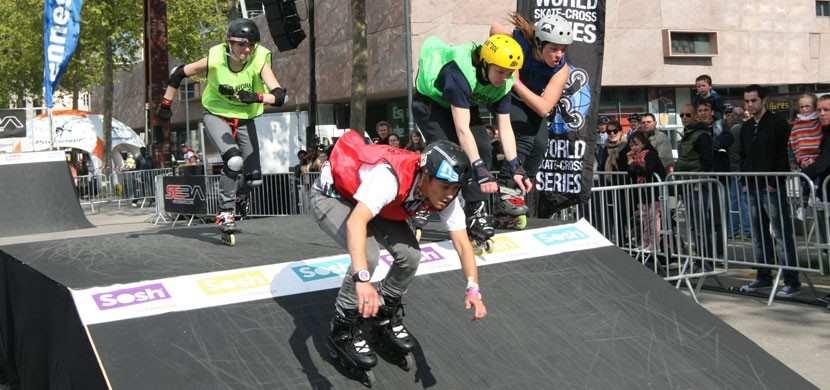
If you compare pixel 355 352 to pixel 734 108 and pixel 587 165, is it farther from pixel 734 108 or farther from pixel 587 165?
pixel 734 108

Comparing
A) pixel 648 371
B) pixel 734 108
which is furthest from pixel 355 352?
pixel 734 108

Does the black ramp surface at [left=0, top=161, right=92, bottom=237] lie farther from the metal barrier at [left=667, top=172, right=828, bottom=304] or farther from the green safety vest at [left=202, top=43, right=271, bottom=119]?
the metal barrier at [left=667, top=172, right=828, bottom=304]

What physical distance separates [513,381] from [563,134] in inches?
167

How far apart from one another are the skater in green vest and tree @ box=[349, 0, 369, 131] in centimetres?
1115

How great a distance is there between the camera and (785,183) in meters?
7.50

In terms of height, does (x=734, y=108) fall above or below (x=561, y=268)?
above

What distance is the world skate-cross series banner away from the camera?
8008mm

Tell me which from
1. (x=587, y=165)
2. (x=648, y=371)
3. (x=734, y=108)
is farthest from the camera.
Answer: (x=734, y=108)

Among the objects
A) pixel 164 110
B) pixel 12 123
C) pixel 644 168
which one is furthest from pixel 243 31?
pixel 12 123

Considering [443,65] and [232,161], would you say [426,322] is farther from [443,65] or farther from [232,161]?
[232,161]

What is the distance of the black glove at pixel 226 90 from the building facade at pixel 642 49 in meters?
21.7

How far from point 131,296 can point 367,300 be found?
68.4 inches

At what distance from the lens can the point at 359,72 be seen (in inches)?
698

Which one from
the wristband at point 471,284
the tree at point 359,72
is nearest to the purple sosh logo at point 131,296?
the wristband at point 471,284
